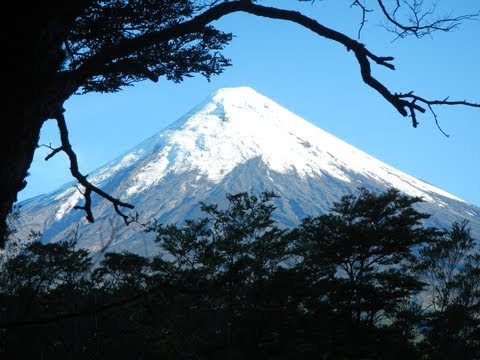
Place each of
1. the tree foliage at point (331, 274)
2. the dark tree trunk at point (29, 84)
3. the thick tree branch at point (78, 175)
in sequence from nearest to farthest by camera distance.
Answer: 1. the dark tree trunk at point (29, 84)
2. the thick tree branch at point (78, 175)
3. the tree foliage at point (331, 274)

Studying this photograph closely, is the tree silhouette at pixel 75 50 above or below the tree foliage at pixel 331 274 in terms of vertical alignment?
above

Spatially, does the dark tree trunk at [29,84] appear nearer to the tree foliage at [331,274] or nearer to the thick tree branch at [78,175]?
the thick tree branch at [78,175]

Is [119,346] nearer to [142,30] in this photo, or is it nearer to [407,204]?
[142,30]

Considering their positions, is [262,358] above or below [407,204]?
below

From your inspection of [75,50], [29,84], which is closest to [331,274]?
[75,50]

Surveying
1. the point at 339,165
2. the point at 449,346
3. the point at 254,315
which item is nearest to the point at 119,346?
the point at 254,315

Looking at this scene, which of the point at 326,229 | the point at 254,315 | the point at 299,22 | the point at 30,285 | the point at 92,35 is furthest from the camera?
the point at 326,229

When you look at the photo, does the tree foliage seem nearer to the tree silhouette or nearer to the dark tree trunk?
the tree silhouette

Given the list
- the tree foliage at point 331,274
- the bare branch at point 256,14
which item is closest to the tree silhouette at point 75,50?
the bare branch at point 256,14

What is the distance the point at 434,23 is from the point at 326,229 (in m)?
Result: 15.4

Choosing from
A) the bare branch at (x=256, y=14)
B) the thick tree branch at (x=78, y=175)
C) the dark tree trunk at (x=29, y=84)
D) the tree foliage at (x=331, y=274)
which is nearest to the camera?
the dark tree trunk at (x=29, y=84)

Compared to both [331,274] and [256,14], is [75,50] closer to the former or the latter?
[256,14]

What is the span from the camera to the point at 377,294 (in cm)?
1622

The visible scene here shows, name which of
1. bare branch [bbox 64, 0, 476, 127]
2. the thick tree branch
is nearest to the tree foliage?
the thick tree branch
